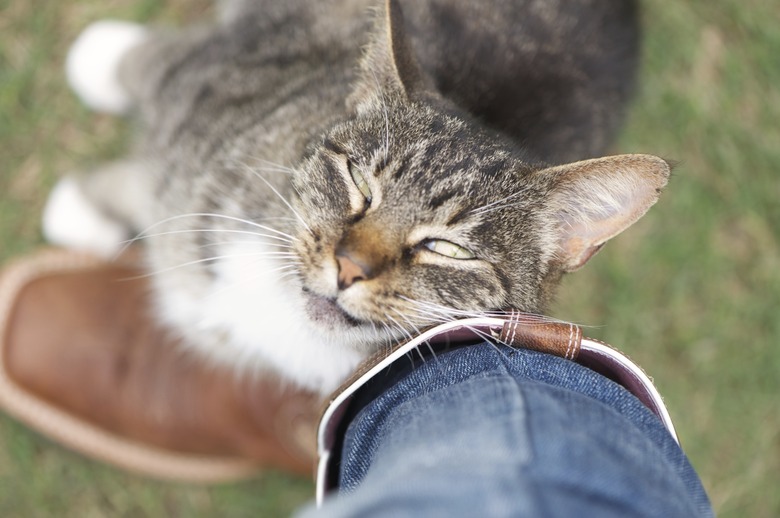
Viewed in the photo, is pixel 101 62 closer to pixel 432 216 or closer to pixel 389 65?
pixel 389 65

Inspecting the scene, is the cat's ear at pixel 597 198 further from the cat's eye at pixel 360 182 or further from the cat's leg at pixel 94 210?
the cat's leg at pixel 94 210

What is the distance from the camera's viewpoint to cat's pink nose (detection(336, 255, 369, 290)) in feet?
3.71

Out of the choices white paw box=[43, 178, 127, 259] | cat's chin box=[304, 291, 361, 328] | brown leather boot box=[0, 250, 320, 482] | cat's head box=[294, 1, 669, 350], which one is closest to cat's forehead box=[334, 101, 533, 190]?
cat's head box=[294, 1, 669, 350]

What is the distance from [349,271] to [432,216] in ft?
0.60

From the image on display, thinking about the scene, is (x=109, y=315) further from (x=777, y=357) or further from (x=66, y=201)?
(x=777, y=357)

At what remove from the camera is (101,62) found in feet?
6.82

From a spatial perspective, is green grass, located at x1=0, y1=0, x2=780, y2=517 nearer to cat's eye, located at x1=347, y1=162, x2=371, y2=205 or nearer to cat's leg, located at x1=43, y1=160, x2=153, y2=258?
cat's leg, located at x1=43, y1=160, x2=153, y2=258

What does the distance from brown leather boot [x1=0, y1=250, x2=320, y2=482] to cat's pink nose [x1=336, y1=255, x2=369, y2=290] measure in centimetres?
87

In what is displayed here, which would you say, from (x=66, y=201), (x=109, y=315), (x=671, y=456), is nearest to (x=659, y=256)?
(x=671, y=456)

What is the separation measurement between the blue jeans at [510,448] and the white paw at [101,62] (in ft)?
4.97

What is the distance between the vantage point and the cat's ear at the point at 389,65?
1.22 metres

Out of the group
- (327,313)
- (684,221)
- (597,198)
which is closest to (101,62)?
(327,313)

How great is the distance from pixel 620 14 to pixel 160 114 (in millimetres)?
1315

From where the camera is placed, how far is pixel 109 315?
200cm
